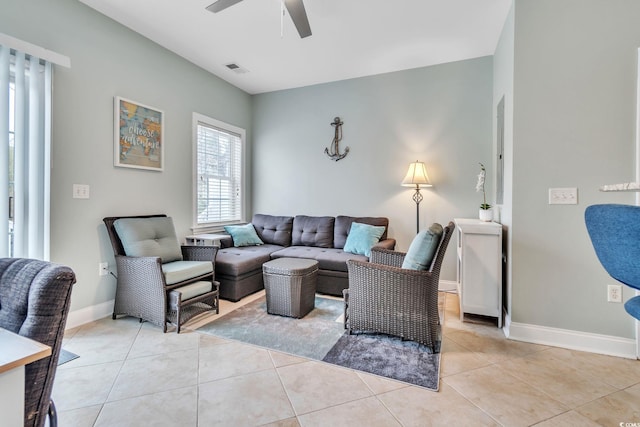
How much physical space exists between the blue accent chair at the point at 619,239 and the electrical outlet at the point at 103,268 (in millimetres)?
3516

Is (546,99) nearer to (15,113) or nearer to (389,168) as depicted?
(389,168)

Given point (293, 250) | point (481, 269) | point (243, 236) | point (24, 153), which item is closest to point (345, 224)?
point (293, 250)

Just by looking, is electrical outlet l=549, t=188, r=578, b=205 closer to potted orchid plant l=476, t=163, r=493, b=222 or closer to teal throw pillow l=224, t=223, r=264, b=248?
potted orchid plant l=476, t=163, r=493, b=222

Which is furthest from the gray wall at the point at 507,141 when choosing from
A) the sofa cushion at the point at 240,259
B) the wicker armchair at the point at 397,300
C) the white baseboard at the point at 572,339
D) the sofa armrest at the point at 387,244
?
the sofa cushion at the point at 240,259

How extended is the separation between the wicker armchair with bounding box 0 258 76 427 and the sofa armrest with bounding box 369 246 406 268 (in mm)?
2327

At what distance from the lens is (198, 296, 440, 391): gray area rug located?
1.94 meters

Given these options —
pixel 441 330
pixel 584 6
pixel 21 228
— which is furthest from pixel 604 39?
pixel 21 228

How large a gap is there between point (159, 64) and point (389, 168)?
2.96 metres

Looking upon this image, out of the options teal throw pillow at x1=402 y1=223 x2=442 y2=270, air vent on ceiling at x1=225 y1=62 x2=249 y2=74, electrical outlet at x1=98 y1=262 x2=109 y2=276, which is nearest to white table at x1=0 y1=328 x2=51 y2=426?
teal throw pillow at x1=402 y1=223 x2=442 y2=270

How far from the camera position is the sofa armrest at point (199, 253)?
3.04 metres

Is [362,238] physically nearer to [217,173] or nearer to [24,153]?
[217,173]

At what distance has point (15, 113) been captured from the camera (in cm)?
219

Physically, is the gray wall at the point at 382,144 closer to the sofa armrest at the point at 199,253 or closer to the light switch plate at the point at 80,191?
the sofa armrest at the point at 199,253

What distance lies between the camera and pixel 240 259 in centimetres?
326
